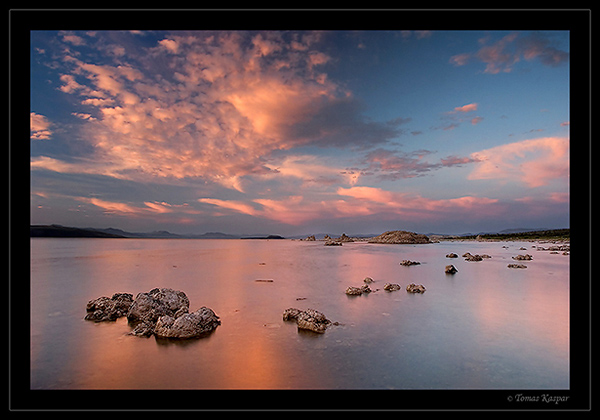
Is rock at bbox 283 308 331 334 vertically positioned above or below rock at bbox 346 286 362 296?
above

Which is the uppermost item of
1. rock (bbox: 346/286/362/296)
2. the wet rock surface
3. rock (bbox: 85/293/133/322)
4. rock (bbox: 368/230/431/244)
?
the wet rock surface

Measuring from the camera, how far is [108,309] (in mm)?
8219

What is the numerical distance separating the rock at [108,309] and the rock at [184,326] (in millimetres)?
2582

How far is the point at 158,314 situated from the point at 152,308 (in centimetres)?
27

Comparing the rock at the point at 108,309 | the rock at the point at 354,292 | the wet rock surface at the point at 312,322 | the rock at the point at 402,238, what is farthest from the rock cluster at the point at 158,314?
the rock at the point at 402,238

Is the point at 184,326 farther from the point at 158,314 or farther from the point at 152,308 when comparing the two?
the point at 152,308

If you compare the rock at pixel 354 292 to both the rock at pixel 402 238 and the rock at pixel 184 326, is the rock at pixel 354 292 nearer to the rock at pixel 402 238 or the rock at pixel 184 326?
the rock at pixel 184 326

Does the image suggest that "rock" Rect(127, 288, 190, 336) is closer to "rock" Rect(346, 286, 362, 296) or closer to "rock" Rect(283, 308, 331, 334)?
"rock" Rect(283, 308, 331, 334)

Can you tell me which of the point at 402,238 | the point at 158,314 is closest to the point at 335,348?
the point at 158,314

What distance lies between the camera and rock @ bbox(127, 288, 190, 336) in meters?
6.74

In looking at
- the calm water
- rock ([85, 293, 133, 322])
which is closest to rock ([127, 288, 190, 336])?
the calm water

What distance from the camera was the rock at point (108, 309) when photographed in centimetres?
784
